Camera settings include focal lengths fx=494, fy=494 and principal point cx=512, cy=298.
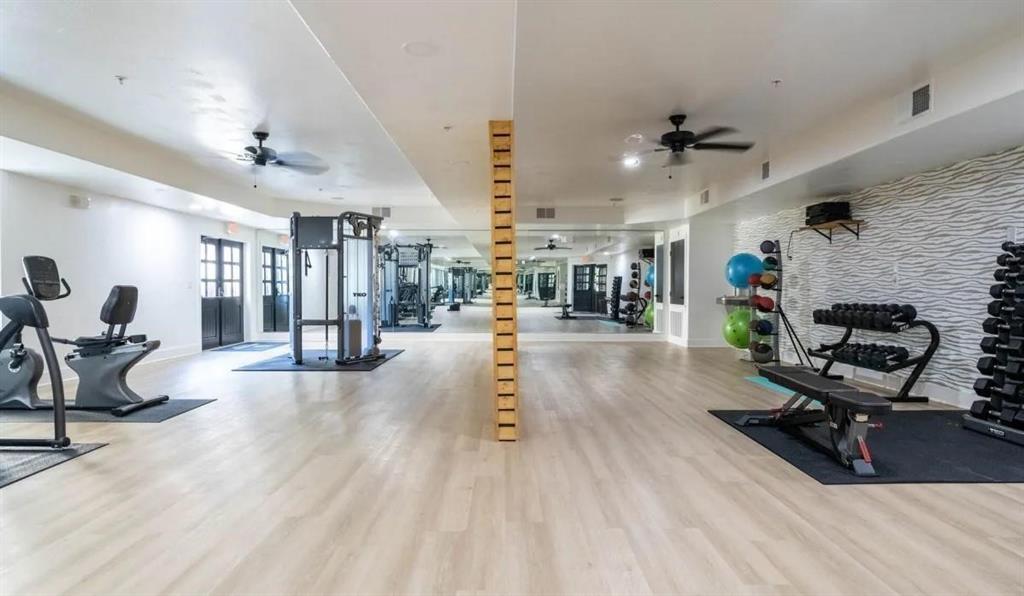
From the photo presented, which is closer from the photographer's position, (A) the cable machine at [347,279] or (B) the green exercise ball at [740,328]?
(A) the cable machine at [347,279]

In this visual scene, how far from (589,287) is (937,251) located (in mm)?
13949

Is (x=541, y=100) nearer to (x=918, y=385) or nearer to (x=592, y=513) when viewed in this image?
(x=592, y=513)

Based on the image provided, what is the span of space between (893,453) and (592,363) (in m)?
4.55

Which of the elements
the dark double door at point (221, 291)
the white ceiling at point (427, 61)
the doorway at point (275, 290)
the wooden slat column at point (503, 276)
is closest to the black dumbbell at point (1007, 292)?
the wooden slat column at point (503, 276)

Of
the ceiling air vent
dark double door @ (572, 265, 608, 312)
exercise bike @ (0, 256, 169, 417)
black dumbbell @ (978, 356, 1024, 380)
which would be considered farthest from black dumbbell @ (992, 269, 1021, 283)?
dark double door @ (572, 265, 608, 312)

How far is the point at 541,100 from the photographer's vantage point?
439 cm

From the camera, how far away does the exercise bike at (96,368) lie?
4723 millimetres

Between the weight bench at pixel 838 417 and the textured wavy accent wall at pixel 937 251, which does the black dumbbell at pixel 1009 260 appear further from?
the weight bench at pixel 838 417

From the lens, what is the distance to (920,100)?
3998 millimetres

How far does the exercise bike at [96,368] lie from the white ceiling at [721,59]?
14.7 ft

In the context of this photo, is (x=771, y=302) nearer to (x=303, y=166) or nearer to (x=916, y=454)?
(x=916, y=454)

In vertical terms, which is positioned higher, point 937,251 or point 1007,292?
point 937,251

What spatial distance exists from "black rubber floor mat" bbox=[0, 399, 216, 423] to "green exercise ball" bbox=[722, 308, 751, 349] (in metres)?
7.39

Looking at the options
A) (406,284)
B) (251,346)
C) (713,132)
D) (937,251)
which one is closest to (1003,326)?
(937,251)
